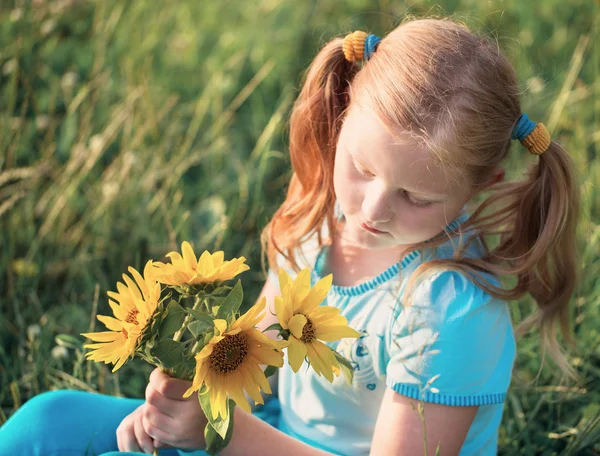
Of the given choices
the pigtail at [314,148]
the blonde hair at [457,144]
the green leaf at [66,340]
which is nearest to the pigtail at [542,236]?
the blonde hair at [457,144]

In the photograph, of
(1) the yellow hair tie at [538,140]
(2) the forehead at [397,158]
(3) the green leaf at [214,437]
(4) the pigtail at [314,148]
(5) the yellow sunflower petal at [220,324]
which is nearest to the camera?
(5) the yellow sunflower petal at [220,324]

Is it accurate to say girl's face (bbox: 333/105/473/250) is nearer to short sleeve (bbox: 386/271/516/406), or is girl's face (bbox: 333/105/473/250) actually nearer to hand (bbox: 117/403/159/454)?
short sleeve (bbox: 386/271/516/406)

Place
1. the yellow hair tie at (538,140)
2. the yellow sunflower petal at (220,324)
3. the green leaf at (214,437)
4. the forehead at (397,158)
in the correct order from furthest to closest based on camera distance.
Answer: the yellow hair tie at (538,140)
the forehead at (397,158)
the green leaf at (214,437)
the yellow sunflower petal at (220,324)

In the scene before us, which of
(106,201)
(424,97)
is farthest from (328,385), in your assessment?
(106,201)

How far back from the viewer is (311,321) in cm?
92

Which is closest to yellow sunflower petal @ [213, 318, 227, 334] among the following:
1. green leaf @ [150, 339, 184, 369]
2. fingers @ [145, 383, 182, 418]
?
green leaf @ [150, 339, 184, 369]

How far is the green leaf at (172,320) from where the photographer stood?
938 millimetres

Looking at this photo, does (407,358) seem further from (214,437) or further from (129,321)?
(129,321)

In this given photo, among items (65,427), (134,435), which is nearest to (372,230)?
(134,435)

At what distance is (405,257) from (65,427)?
2.08ft

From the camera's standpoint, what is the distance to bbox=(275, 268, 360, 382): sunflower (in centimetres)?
91

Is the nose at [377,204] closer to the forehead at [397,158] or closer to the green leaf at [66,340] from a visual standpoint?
the forehead at [397,158]

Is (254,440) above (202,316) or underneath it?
underneath

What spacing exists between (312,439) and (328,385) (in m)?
0.11
